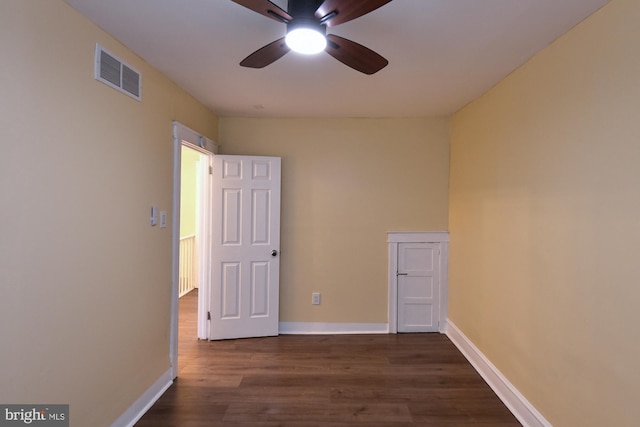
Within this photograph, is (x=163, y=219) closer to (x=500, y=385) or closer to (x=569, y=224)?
(x=569, y=224)

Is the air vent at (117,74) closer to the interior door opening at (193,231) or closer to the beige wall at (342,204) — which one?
the interior door opening at (193,231)

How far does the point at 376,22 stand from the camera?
5.47 feet

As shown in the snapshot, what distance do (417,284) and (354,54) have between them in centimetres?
273

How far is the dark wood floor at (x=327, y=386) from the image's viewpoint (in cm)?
213

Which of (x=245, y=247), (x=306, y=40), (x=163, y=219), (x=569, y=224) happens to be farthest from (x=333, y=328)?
(x=306, y=40)

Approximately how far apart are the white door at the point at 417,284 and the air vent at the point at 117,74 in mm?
2892

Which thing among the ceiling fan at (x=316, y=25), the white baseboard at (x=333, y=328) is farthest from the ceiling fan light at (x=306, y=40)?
the white baseboard at (x=333, y=328)

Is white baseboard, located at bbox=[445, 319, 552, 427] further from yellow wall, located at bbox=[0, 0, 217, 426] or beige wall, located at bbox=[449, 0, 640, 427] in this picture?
yellow wall, located at bbox=[0, 0, 217, 426]

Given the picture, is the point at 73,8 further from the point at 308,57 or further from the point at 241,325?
the point at 241,325

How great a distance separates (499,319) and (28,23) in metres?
3.35

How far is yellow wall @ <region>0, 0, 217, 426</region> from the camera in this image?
4.24 ft

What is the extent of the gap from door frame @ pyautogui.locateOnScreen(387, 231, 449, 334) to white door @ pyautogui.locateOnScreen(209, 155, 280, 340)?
1301 millimetres

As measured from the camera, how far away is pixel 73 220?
1.59 m

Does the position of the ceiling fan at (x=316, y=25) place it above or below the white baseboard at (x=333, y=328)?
above
